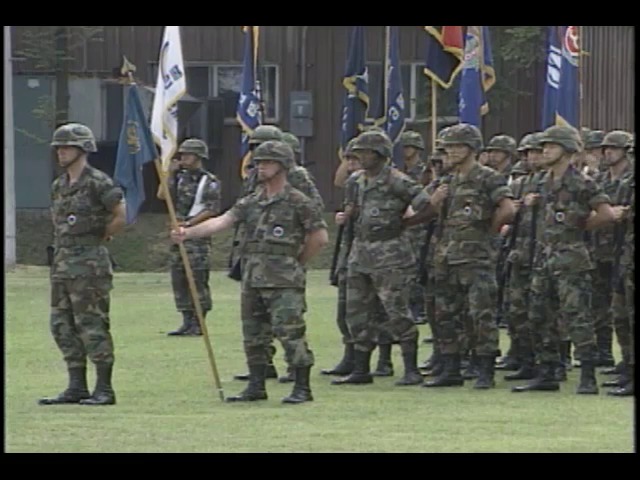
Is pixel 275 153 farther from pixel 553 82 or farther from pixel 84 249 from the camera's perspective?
pixel 553 82

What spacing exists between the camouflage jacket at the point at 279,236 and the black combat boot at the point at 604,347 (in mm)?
3599

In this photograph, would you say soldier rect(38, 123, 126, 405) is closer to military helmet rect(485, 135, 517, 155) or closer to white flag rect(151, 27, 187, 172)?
white flag rect(151, 27, 187, 172)

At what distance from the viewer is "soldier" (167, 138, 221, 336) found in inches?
752

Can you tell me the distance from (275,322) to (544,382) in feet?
7.56

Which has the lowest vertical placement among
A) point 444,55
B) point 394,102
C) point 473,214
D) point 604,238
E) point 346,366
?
point 346,366

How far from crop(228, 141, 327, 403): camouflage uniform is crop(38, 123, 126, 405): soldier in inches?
38.8

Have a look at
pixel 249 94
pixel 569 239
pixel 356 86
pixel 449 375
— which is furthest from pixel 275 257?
pixel 356 86

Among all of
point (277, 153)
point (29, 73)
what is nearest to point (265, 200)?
point (277, 153)

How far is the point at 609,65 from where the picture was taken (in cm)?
3566

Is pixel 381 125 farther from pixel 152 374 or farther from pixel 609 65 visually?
pixel 609 65

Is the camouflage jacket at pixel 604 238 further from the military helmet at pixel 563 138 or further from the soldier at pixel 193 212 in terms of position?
the soldier at pixel 193 212

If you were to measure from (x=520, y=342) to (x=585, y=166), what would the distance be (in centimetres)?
282

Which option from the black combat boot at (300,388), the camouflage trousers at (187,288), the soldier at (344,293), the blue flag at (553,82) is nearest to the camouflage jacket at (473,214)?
the soldier at (344,293)

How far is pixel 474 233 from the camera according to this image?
1452cm
